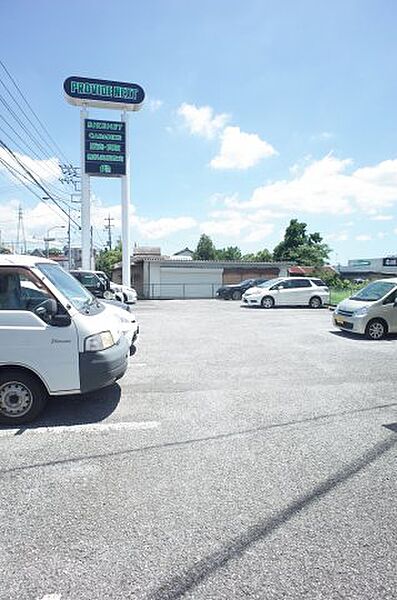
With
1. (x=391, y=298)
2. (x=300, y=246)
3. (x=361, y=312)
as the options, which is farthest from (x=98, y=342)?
(x=300, y=246)

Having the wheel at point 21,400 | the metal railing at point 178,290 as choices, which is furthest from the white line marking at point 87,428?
the metal railing at point 178,290

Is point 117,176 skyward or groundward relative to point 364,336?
skyward

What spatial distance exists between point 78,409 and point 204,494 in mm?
2416

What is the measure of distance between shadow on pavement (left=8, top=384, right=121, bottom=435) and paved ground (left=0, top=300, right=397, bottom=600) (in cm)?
3

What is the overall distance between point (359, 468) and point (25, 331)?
3.64 m

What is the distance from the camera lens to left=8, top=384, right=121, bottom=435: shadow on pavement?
4.49 metres

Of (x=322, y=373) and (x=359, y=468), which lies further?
(x=322, y=373)

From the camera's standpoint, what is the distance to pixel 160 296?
3150 cm

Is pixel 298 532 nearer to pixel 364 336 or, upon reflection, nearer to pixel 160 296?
pixel 364 336

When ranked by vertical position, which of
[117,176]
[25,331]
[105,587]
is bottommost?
[105,587]

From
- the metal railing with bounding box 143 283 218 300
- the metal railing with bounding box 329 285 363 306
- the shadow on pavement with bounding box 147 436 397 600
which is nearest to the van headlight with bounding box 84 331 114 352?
the shadow on pavement with bounding box 147 436 397 600

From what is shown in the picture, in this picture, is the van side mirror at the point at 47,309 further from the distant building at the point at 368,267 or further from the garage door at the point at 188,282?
the distant building at the point at 368,267

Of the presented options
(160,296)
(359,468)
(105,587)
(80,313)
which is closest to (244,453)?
(359,468)

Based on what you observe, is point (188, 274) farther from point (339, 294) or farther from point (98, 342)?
→ point (98, 342)
